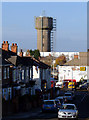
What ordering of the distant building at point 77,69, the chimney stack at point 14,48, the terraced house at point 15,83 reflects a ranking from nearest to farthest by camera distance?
the terraced house at point 15,83 < the chimney stack at point 14,48 < the distant building at point 77,69

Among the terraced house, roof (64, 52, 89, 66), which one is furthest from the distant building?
the terraced house

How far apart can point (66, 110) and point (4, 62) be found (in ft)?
45.6

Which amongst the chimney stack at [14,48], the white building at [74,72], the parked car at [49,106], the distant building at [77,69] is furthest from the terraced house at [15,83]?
the distant building at [77,69]

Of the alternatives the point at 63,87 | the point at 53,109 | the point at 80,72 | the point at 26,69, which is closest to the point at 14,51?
the point at 26,69

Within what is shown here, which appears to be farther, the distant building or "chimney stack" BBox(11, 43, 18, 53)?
the distant building

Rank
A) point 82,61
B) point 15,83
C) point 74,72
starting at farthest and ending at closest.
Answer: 1. point 82,61
2. point 74,72
3. point 15,83

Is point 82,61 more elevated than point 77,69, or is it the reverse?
point 82,61

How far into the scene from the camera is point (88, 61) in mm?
120875

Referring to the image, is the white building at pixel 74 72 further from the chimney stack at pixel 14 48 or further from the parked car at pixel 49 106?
the parked car at pixel 49 106

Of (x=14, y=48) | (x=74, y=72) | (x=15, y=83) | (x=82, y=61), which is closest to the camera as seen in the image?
(x=15, y=83)

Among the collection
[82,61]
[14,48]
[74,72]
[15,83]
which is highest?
[82,61]

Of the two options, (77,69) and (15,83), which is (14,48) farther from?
(77,69)

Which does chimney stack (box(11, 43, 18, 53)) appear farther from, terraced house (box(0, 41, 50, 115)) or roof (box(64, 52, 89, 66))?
roof (box(64, 52, 89, 66))

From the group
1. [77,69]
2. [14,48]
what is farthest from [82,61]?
[14,48]
